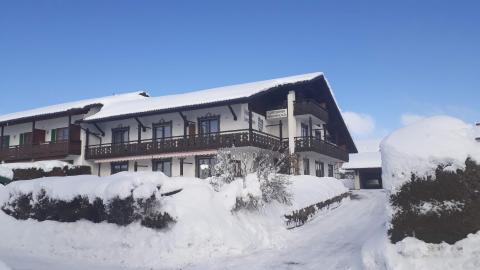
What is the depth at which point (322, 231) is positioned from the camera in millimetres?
17891

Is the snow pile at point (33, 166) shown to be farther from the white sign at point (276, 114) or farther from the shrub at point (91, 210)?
the white sign at point (276, 114)

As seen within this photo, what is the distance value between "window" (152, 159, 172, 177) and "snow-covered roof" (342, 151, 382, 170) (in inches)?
924

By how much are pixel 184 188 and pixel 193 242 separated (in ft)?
8.98

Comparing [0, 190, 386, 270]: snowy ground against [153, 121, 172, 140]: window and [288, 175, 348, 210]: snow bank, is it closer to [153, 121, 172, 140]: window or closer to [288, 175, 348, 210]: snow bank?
[288, 175, 348, 210]: snow bank

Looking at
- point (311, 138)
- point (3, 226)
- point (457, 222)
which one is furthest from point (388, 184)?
point (311, 138)

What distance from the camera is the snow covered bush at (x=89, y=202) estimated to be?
46.8 ft

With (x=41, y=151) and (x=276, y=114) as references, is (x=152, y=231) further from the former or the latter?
(x=41, y=151)

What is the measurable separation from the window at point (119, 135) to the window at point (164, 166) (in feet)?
12.9

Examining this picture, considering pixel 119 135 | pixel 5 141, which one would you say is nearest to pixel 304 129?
pixel 119 135

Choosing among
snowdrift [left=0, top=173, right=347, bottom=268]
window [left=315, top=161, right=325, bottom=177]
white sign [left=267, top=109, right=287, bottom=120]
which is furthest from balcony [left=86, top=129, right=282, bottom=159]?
snowdrift [left=0, top=173, right=347, bottom=268]

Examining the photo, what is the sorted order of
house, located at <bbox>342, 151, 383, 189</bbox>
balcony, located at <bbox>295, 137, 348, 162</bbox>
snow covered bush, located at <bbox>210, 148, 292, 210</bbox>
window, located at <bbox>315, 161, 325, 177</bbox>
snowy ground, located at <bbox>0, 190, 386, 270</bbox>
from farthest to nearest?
house, located at <bbox>342, 151, 383, 189</bbox> < window, located at <bbox>315, 161, 325, 177</bbox> < balcony, located at <bbox>295, 137, 348, 162</bbox> < snow covered bush, located at <bbox>210, 148, 292, 210</bbox> < snowy ground, located at <bbox>0, 190, 386, 270</bbox>

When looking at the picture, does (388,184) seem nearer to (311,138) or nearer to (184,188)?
(184,188)

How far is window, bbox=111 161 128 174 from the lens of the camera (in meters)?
35.3

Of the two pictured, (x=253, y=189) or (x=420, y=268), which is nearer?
(x=420, y=268)
